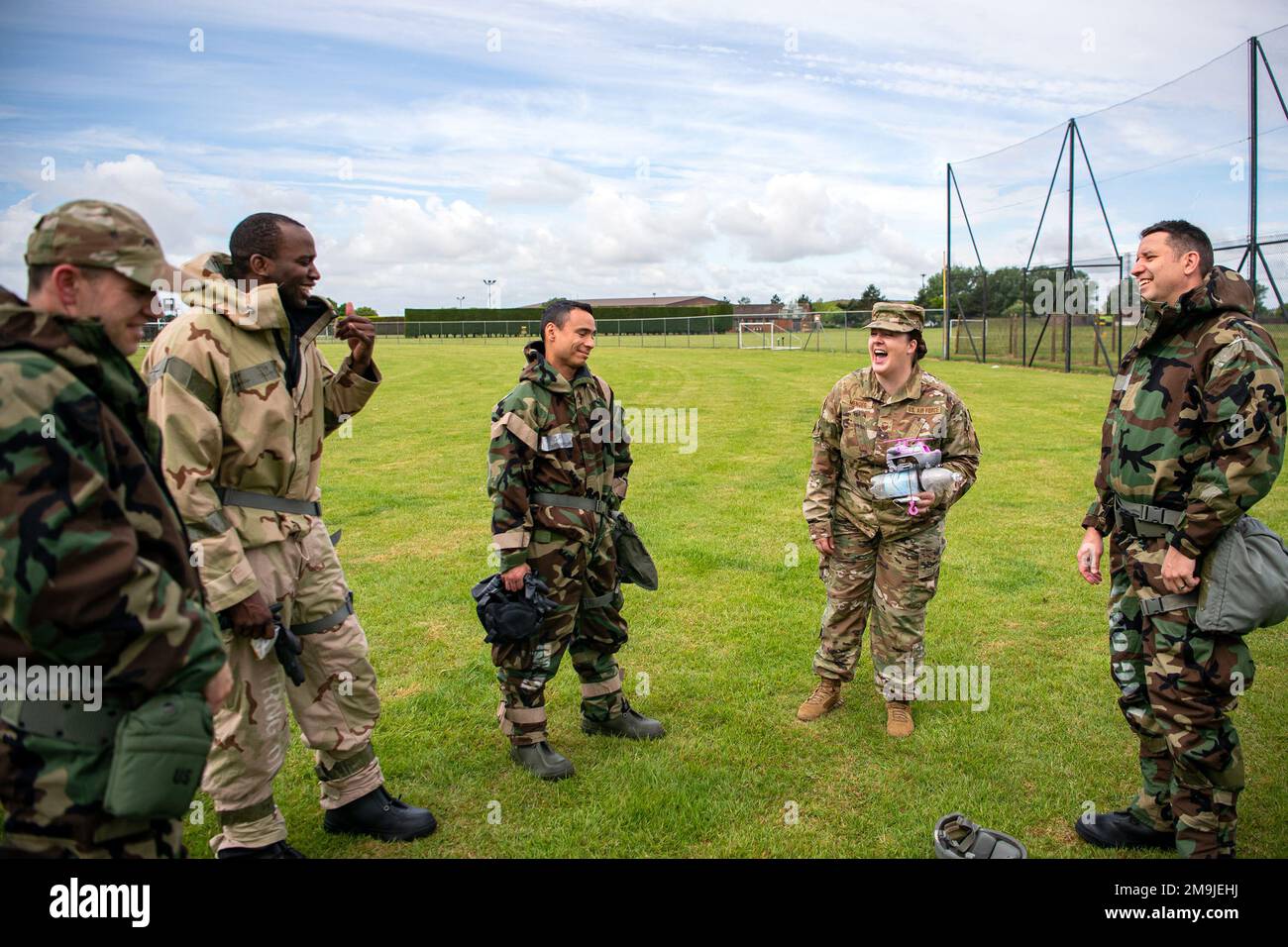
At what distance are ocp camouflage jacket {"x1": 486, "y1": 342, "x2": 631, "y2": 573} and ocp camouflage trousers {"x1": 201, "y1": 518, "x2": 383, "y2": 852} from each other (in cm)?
87

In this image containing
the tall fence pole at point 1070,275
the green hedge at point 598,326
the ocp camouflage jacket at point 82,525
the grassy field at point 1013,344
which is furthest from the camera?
A: the green hedge at point 598,326

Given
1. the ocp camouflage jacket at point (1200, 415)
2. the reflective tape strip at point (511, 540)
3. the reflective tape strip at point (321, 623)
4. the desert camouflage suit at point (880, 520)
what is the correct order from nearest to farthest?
the ocp camouflage jacket at point (1200, 415)
the reflective tape strip at point (321, 623)
the reflective tape strip at point (511, 540)
the desert camouflage suit at point (880, 520)

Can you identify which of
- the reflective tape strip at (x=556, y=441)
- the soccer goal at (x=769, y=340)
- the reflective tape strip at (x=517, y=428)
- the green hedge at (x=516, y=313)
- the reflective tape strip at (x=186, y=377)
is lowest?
the reflective tape strip at (x=556, y=441)

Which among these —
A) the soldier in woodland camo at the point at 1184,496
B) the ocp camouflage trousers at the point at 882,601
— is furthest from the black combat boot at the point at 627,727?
the soldier in woodland camo at the point at 1184,496

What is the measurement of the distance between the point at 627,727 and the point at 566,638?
28.9 inches

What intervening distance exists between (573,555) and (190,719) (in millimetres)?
2475

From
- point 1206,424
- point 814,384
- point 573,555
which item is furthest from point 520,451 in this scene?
point 814,384

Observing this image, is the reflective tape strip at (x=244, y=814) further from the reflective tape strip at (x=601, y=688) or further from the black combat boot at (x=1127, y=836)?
the black combat boot at (x=1127, y=836)

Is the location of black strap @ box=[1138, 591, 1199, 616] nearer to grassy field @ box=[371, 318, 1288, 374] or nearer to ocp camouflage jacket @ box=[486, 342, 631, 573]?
ocp camouflage jacket @ box=[486, 342, 631, 573]

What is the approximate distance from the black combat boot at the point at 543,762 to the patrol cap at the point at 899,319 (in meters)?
2.90

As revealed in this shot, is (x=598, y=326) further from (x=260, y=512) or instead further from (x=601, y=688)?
(x=260, y=512)

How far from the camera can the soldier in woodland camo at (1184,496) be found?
3414 mm

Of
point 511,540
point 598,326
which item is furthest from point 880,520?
point 598,326

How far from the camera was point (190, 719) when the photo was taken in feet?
7.38
